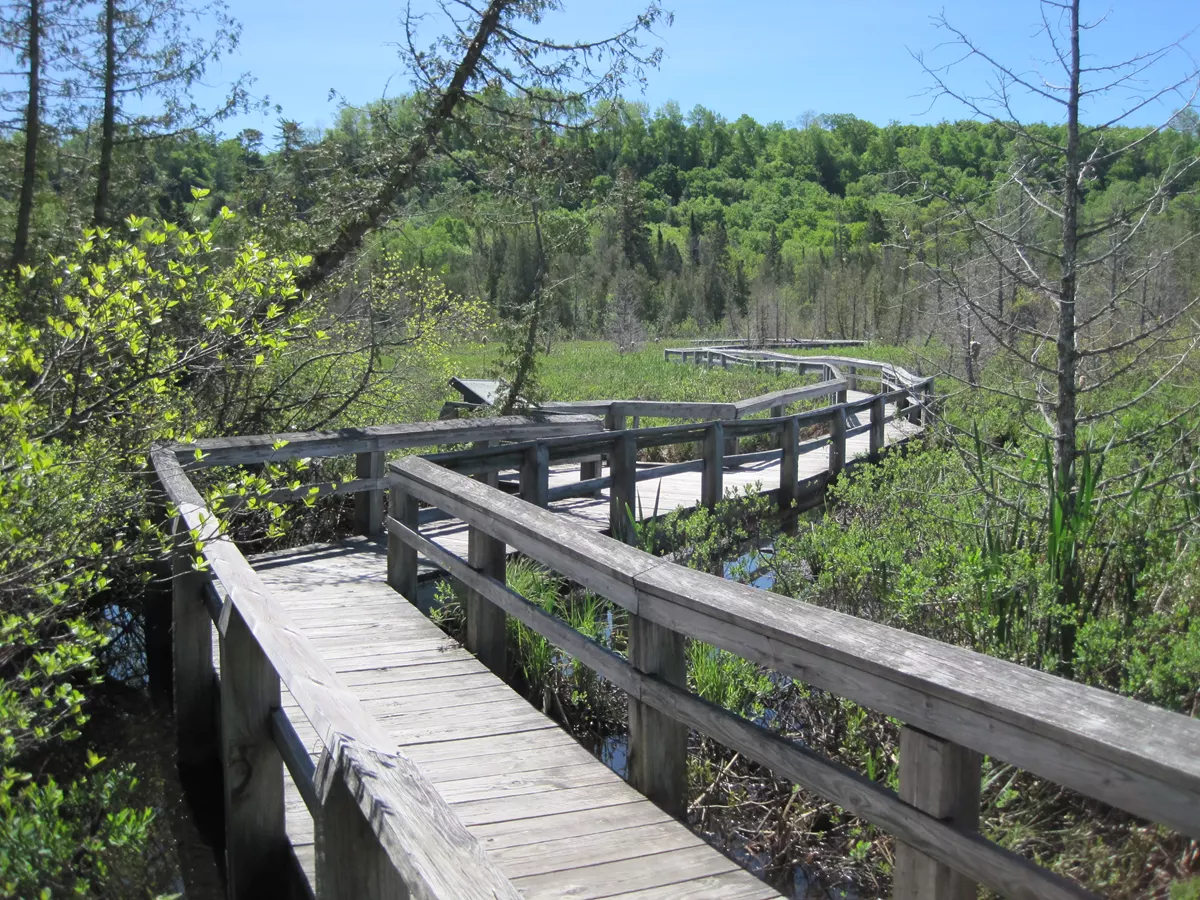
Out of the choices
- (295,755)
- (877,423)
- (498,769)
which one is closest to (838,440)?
(877,423)

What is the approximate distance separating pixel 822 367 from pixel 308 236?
667 inches

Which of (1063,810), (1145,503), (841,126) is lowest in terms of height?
(1063,810)

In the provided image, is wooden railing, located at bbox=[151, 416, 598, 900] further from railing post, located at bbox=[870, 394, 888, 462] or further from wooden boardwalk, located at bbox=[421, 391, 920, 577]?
railing post, located at bbox=[870, 394, 888, 462]

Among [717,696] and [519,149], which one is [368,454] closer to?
[717,696]

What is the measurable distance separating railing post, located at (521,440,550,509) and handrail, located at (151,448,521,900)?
275 centimetres

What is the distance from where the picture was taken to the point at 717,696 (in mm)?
5148

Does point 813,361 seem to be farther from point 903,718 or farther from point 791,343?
point 791,343

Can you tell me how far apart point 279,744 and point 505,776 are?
2.90 ft

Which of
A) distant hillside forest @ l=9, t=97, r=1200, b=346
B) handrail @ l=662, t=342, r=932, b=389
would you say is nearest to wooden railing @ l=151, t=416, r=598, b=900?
distant hillside forest @ l=9, t=97, r=1200, b=346

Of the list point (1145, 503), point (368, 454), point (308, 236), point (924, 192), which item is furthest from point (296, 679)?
point (308, 236)

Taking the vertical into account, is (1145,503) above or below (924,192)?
below

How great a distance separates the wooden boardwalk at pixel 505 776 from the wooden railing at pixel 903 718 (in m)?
0.29

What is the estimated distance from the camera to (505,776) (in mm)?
3896

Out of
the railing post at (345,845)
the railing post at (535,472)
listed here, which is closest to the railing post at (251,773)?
the railing post at (345,845)
